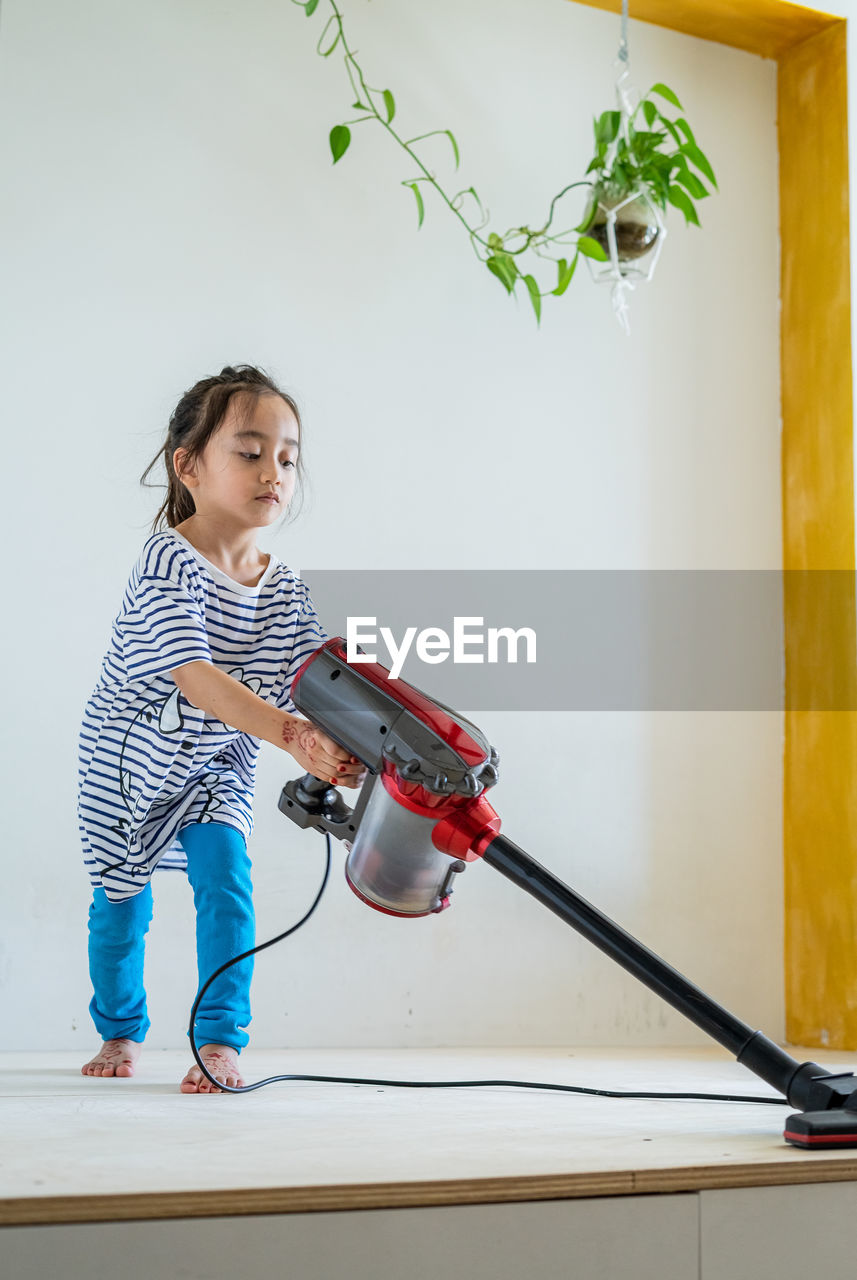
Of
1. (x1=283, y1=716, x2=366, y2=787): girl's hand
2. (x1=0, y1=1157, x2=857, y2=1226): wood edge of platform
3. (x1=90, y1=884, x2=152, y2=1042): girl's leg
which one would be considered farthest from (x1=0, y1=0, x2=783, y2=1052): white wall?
(x1=0, y1=1157, x2=857, y2=1226): wood edge of platform

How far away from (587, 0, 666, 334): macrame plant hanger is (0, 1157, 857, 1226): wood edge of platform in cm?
137

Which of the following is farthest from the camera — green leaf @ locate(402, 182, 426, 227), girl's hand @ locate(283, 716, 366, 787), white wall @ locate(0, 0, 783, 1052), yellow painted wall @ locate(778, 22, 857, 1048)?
yellow painted wall @ locate(778, 22, 857, 1048)

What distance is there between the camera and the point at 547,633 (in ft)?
6.16

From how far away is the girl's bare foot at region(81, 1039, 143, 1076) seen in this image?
1.20 metres

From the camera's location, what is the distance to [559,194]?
6.27ft

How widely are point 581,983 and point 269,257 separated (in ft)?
3.76

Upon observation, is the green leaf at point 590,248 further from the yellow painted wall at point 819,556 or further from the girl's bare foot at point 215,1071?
the girl's bare foot at point 215,1071

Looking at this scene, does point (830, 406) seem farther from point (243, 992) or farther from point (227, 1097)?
point (227, 1097)

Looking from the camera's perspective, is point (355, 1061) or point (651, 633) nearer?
point (355, 1061)

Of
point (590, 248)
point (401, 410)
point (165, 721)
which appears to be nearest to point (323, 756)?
point (165, 721)

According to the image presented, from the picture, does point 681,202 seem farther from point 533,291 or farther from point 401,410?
point 401,410

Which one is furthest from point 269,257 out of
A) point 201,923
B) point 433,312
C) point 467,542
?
point 201,923

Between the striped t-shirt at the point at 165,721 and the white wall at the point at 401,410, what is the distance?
0.32 meters

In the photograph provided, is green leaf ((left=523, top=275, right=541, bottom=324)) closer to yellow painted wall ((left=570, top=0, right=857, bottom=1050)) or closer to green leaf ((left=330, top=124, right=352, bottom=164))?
green leaf ((left=330, top=124, right=352, bottom=164))
